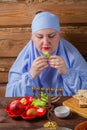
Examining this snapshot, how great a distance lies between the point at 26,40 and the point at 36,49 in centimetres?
33

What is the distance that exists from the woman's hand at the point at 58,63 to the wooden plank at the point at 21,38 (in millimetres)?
541

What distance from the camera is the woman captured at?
210 centimetres

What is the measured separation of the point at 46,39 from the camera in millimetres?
2139

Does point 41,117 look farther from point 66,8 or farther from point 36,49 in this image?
point 66,8

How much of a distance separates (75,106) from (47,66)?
1.68 ft

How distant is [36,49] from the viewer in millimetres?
2287

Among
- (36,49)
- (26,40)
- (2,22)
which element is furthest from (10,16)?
(36,49)

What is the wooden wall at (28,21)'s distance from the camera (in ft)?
8.07

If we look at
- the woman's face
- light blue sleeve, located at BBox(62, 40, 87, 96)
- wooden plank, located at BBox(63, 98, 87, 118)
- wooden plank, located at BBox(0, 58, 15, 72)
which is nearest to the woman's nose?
the woman's face

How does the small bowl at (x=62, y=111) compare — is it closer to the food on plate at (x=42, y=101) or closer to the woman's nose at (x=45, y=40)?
the food on plate at (x=42, y=101)

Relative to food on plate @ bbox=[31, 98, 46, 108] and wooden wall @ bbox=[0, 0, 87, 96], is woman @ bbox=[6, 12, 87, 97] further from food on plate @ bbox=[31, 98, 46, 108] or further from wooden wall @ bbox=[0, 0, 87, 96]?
food on plate @ bbox=[31, 98, 46, 108]

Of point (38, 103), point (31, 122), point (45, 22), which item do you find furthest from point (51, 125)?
point (45, 22)

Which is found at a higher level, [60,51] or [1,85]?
[60,51]

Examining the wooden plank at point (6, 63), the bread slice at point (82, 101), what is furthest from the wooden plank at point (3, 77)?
the bread slice at point (82, 101)
